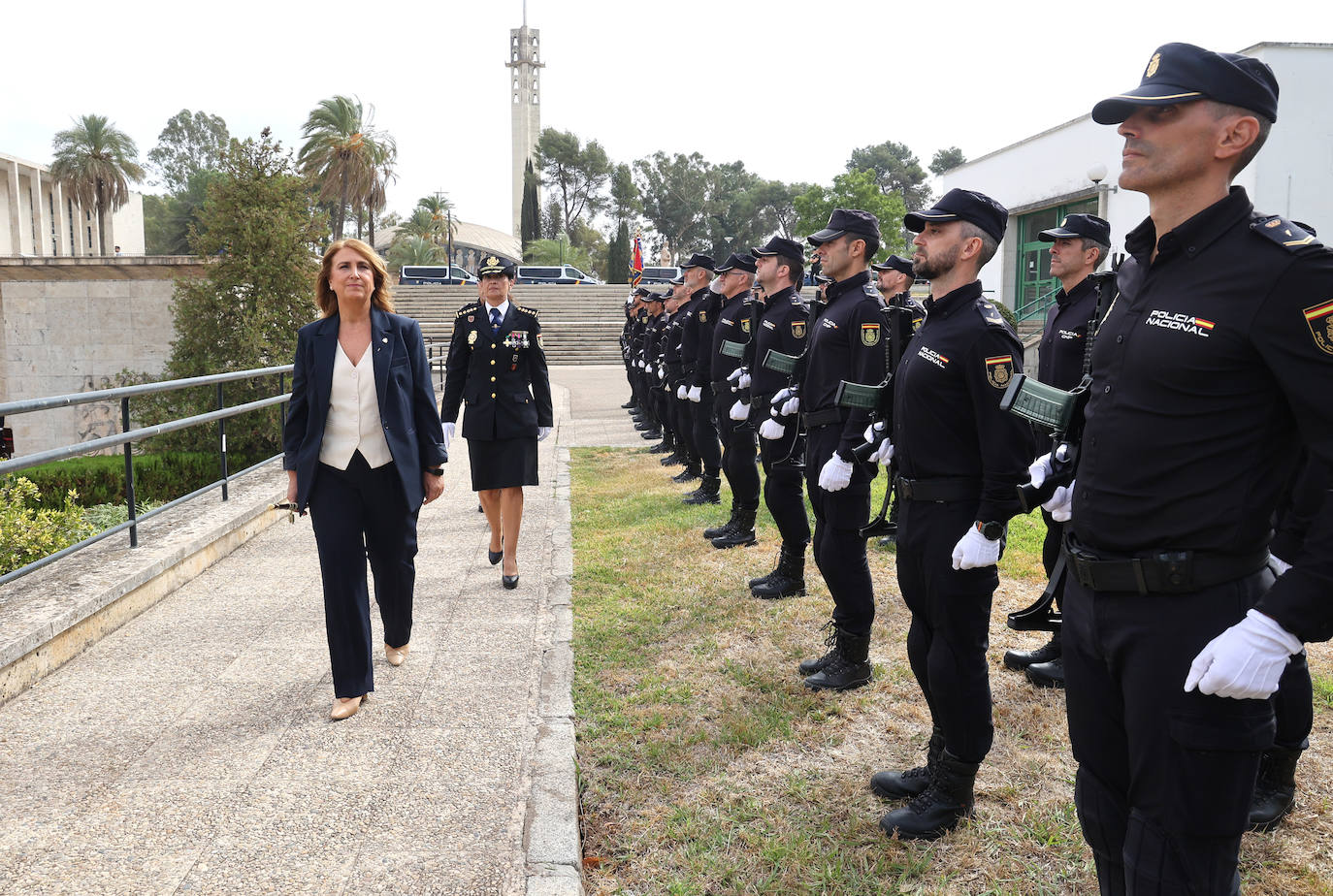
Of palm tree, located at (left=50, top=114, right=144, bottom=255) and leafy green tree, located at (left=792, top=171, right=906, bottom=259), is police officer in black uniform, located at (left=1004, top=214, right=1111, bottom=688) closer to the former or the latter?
leafy green tree, located at (left=792, top=171, right=906, bottom=259)

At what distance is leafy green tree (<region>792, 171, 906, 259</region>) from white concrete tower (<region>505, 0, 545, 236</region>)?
3617cm

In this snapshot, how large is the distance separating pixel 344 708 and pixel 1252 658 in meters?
3.59

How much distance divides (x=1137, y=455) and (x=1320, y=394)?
374 mm

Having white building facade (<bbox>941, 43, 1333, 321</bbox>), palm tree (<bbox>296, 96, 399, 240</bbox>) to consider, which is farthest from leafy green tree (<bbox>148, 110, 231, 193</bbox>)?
white building facade (<bbox>941, 43, 1333, 321</bbox>)

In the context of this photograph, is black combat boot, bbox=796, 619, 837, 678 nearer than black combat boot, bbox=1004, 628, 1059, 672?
Yes

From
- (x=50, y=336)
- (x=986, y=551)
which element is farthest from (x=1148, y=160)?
(x=50, y=336)

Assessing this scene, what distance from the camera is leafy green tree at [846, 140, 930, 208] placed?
93250 millimetres

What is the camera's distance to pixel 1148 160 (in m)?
2.19

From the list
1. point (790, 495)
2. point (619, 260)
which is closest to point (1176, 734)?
point (790, 495)

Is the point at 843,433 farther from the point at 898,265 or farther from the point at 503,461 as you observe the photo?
the point at 898,265

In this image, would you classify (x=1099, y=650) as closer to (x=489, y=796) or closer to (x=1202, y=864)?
(x=1202, y=864)

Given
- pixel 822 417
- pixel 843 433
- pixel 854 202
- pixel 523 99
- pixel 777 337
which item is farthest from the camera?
pixel 523 99

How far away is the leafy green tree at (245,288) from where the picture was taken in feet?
46.4

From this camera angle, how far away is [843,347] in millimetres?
→ 5031
